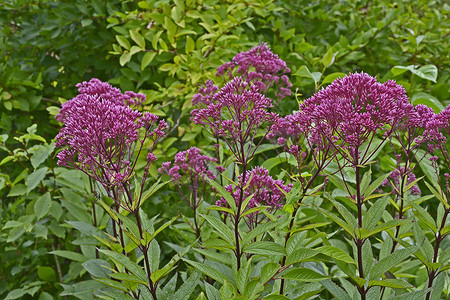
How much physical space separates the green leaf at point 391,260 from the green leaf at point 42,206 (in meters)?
1.71

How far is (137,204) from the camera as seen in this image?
1385mm

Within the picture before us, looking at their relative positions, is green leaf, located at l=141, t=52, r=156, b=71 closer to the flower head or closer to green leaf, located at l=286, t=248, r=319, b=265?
the flower head

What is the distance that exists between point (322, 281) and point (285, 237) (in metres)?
0.23

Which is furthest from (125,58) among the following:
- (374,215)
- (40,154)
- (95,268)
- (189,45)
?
(374,215)

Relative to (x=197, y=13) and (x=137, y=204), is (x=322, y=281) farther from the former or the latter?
(x=197, y=13)

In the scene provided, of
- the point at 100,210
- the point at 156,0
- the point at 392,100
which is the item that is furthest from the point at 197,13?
the point at 392,100

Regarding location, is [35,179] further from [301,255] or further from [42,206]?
[301,255]

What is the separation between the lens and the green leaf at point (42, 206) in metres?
2.29

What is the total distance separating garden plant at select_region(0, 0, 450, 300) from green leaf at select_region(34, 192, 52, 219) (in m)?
0.01

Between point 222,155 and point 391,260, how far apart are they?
3.52 feet

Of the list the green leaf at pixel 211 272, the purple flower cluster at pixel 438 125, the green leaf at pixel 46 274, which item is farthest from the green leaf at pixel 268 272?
the green leaf at pixel 46 274

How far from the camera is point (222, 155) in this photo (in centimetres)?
→ 217

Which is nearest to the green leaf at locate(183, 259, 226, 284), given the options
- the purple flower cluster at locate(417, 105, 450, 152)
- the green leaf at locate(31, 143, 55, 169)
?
the purple flower cluster at locate(417, 105, 450, 152)

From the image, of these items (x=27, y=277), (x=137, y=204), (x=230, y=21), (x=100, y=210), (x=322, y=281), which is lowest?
(x=27, y=277)
